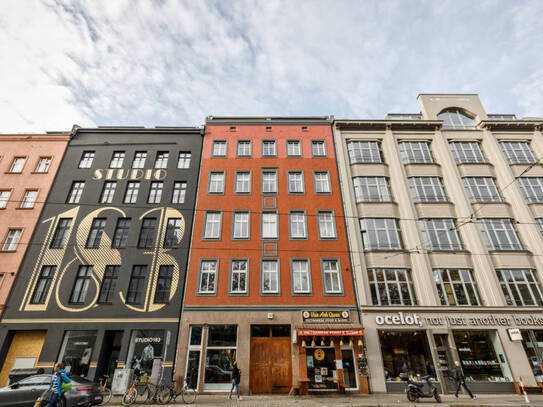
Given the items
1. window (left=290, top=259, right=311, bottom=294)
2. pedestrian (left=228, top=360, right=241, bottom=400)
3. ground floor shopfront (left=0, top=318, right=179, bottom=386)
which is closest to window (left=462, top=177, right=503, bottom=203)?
window (left=290, top=259, right=311, bottom=294)

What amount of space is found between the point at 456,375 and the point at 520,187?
1642cm

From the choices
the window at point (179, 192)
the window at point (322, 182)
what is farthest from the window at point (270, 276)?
the window at point (179, 192)

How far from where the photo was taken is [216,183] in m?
22.1

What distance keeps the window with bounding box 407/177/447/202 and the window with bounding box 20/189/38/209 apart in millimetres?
30389

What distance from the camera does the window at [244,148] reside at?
23.5m

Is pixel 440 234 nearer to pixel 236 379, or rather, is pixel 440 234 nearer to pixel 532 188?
pixel 532 188

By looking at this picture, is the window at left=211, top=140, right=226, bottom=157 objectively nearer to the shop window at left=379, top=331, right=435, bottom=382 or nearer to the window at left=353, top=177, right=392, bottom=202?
the window at left=353, top=177, right=392, bottom=202

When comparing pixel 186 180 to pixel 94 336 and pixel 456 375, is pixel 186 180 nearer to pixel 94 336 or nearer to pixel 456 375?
pixel 94 336

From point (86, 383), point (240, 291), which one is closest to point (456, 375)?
point (240, 291)

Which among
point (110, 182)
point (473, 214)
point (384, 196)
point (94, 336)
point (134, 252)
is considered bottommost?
point (94, 336)

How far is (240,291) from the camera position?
58.9ft

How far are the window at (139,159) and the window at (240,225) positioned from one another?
9.56 metres

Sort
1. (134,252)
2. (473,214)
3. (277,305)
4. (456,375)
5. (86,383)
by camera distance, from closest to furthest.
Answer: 1. (86,383)
2. (456,375)
3. (277,305)
4. (134,252)
5. (473,214)

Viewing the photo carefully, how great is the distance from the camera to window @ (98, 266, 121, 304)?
17781mm
